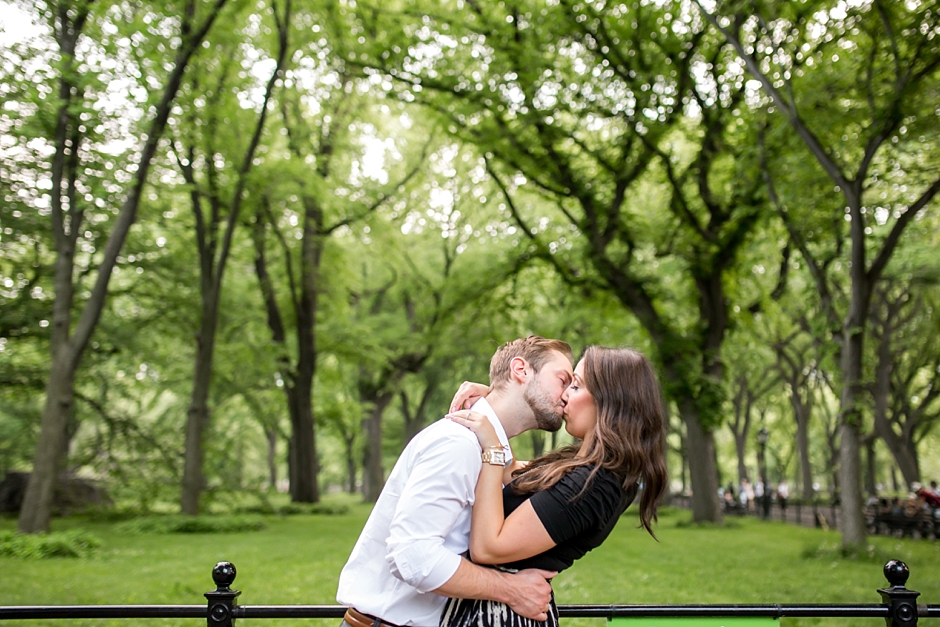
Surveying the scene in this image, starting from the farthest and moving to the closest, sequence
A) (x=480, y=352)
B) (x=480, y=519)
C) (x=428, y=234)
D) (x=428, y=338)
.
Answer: (x=428, y=234)
(x=480, y=352)
(x=428, y=338)
(x=480, y=519)

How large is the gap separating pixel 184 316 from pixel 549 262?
36.6 feet

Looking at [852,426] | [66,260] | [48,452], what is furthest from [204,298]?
[852,426]

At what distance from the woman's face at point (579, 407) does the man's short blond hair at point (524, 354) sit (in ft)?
0.39

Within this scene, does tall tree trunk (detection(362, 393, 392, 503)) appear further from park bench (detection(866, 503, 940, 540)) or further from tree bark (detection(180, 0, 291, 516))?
park bench (detection(866, 503, 940, 540))

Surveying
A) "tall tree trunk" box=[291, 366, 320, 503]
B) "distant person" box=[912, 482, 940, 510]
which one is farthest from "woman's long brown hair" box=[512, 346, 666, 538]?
"tall tree trunk" box=[291, 366, 320, 503]

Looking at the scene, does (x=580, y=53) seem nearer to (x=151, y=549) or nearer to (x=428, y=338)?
(x=428, y=338)

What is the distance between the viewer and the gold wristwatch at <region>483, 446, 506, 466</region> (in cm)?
248

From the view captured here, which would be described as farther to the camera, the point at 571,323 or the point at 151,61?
the point at 571,323

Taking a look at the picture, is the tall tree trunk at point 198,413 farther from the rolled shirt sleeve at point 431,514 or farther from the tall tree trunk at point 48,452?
the rolled shirt sleeve at point 431,514

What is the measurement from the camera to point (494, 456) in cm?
249

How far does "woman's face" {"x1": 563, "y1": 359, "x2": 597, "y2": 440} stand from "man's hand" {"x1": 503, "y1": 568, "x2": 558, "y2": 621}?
20.9 inches

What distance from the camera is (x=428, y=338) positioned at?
91.4ft

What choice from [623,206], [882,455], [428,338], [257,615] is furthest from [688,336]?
[882,455]

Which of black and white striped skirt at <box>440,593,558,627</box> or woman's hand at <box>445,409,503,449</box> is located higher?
woman's hand at <box>445,409,503,449</box>
